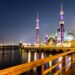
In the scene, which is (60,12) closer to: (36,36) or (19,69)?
(36,36)

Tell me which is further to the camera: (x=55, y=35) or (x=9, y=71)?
(x=55, y=35)

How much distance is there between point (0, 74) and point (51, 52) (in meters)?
101

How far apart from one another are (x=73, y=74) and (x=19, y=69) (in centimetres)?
617

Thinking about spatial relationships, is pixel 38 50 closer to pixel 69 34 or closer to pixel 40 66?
pixel 69 34

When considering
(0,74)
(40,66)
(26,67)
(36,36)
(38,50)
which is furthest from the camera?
(36,36)

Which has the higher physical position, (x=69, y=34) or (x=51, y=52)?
(x=69, y=34)

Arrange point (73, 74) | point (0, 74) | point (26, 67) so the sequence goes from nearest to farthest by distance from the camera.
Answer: point (0, 74)
point (26, 67)
point (73, 74)

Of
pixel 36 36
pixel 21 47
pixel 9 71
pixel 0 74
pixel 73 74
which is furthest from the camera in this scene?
pixel 21 47

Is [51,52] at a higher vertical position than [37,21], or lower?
lower

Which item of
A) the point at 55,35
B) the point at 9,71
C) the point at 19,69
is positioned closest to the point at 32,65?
the point at 19,69

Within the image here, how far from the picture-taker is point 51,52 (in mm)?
102812

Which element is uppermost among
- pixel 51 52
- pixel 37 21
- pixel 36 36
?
pixel 37 21

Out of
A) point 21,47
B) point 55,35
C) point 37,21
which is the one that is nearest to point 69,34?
point 55,35

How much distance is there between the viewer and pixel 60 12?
5030 inches
